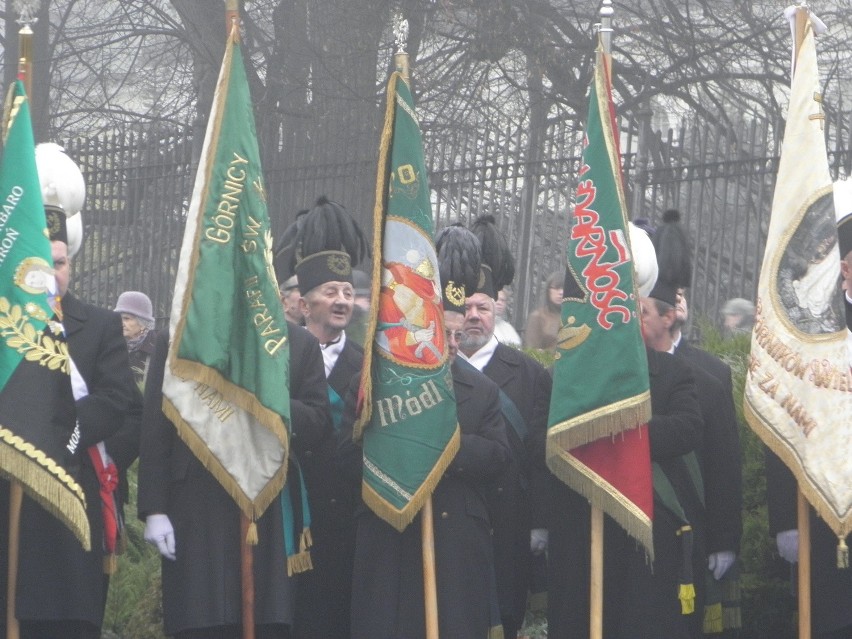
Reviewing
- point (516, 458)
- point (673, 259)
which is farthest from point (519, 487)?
point (673, 259)

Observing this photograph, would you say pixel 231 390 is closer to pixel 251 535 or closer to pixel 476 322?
pixel 251 535

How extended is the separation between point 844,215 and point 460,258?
65.3 inches

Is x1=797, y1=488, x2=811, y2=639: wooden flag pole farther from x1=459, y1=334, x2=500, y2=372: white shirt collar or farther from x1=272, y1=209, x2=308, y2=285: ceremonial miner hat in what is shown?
x1=272, y1=209, x2=308, y2=285: ceremonial miner hat

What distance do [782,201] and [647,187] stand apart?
4.29 m

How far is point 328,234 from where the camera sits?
7.54m

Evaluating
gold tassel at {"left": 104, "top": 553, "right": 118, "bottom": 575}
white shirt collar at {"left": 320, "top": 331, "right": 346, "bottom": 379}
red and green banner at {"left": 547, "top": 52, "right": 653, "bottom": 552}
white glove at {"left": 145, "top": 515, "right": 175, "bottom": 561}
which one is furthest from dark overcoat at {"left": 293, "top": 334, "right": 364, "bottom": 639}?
red and green banner at {"left": 547, "top": 52, "right": 653, "bottom": 552}

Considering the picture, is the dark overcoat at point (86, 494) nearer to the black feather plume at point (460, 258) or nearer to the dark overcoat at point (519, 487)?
the black feather plume at point (460, 258)

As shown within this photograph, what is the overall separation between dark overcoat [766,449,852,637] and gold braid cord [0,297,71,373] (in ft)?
9.63

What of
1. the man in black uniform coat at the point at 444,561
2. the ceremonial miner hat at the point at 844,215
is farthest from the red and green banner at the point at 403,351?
the ceremonial miner hat at the point at 844,215

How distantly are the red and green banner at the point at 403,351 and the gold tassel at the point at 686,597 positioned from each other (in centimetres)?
110

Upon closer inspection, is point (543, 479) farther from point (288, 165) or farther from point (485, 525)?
point (288, 165)

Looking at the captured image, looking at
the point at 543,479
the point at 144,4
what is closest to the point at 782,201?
the point at 543,479

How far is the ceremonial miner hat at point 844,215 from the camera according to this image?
7043mm

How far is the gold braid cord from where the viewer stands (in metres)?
6.46
